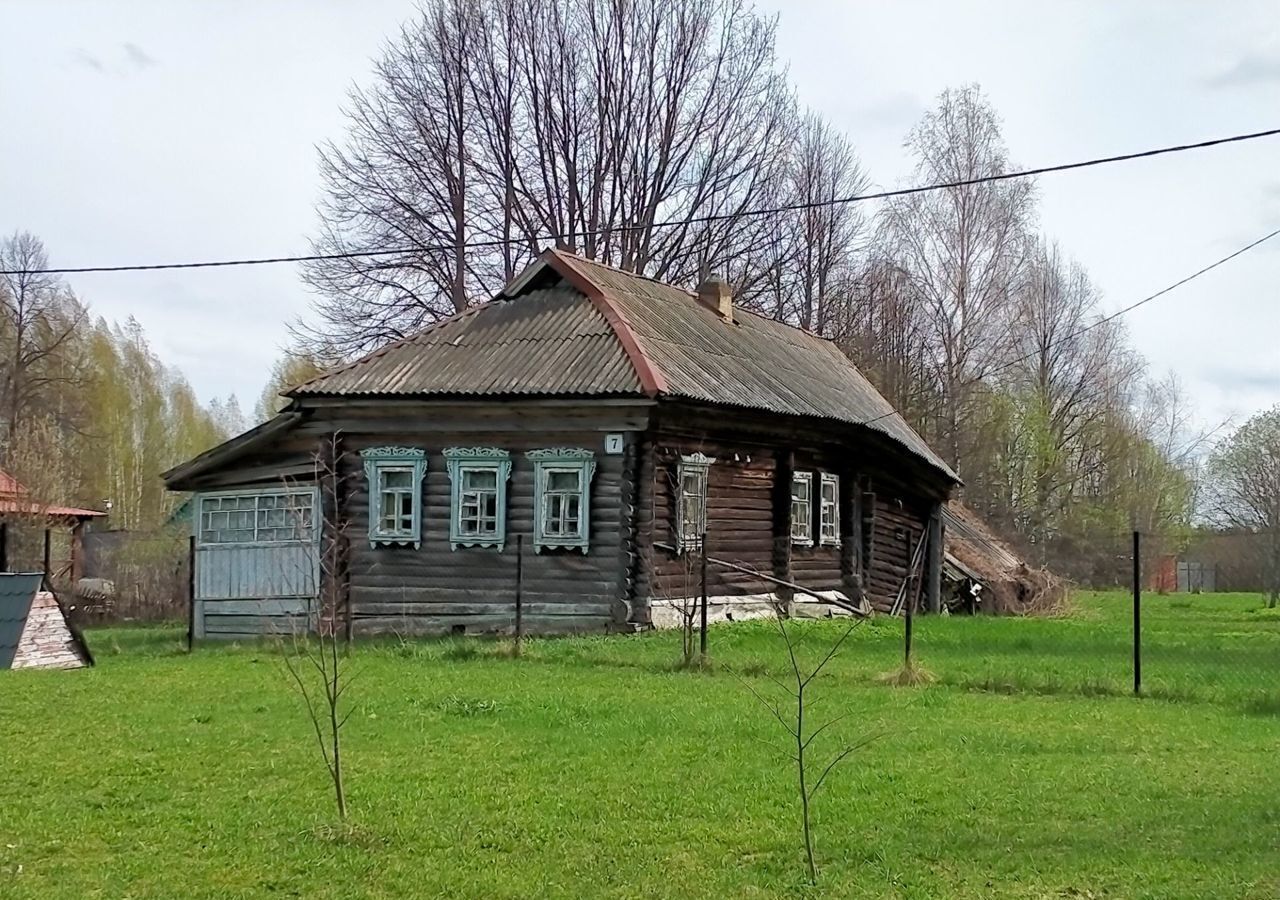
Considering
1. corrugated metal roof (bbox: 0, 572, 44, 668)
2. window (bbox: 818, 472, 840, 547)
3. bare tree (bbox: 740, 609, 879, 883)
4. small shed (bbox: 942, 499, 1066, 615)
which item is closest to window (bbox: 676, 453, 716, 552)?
window (bbox: 818, 472, 840, 547)

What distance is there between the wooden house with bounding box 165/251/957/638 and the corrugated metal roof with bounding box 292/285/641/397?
0.04m

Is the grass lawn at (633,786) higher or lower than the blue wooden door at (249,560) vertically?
lower

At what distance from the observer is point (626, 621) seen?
56.7 ft

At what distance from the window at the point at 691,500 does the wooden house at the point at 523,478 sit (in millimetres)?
35

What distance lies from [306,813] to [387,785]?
74cm

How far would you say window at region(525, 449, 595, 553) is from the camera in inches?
701

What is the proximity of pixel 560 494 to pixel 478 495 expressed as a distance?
134cm

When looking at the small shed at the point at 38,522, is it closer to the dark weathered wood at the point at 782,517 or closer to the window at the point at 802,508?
the dark weathered wood at the point at 782,517

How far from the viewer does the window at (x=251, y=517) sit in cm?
1938

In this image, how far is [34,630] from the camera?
1388 centimetres

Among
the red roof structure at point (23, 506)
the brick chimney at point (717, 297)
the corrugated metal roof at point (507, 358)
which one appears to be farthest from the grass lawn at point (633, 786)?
the red roof structure at point (23, 506)

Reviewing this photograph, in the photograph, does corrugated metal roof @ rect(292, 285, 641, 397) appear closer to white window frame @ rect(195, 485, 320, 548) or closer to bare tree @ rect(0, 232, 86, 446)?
white window frame @ rect(195, 485, 320, 548)

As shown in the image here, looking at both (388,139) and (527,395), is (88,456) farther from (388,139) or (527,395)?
(527,395)

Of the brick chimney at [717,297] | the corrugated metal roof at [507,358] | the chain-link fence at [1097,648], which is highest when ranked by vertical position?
the brick chimney at [717,297]
